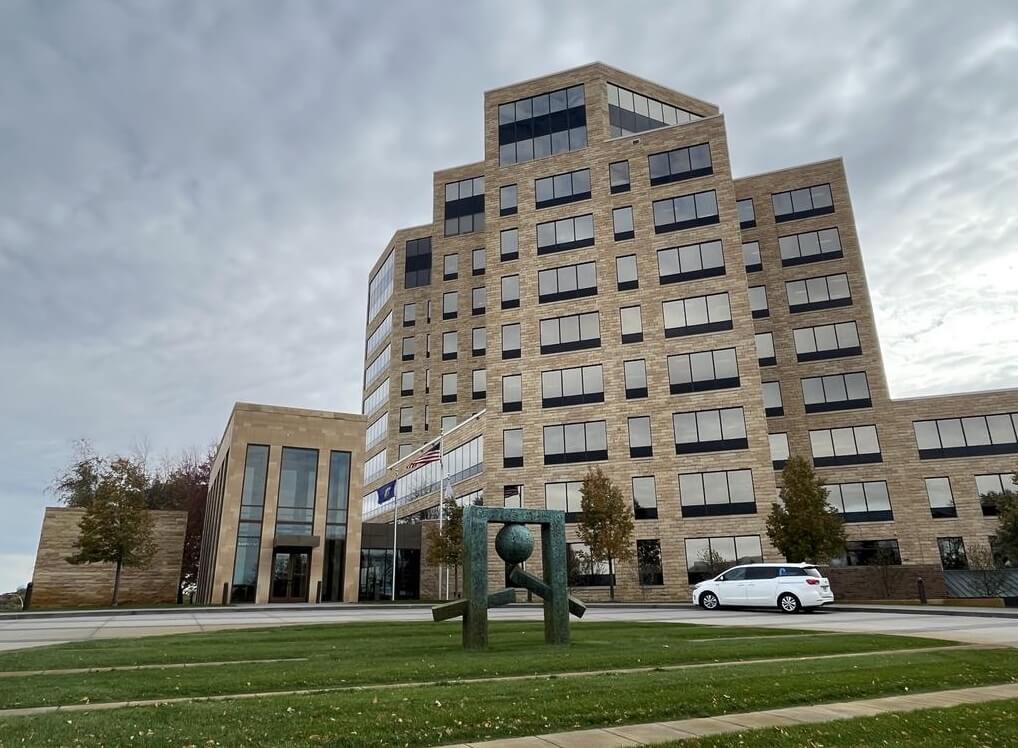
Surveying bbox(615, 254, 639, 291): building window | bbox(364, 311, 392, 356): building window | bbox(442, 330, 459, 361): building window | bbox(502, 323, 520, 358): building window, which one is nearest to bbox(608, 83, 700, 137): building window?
bbox(615, 254, 639, 291): building window

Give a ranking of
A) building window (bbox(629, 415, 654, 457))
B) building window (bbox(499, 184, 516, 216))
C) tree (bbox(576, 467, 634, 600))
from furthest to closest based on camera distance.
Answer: building window (bbox(499, 184, 516, 216))
building window (bbox(629, 415, 654, 457))
tree (bbox(576, 467, 634, 600))

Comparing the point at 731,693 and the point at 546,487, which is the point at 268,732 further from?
the point at 546,487

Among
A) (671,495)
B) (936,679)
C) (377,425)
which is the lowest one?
(936,679)

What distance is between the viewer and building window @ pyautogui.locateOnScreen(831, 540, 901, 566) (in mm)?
44594

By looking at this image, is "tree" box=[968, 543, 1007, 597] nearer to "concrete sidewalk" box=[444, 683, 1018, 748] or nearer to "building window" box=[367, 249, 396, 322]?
"concrete sidewalk" box=[444, 683, 1018, 748]

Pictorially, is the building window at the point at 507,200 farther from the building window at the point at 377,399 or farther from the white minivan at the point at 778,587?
the white minivan at the point at 778,587

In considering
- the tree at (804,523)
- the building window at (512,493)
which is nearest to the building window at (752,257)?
the tree at (804,523)

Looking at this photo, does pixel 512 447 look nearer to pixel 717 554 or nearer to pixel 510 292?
pixel 510 292

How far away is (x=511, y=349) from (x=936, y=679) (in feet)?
136

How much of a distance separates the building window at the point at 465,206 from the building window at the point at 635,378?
26133 millimetres

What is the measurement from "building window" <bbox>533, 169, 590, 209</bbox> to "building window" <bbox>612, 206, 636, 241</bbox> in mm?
2790

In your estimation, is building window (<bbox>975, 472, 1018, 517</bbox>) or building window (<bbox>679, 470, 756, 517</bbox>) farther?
building window (<bbox>975, 472, 1018, 517</bbox>)

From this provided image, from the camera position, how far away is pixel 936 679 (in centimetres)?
886

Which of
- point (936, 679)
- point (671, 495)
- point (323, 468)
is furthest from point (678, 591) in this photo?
point (936, 679)
